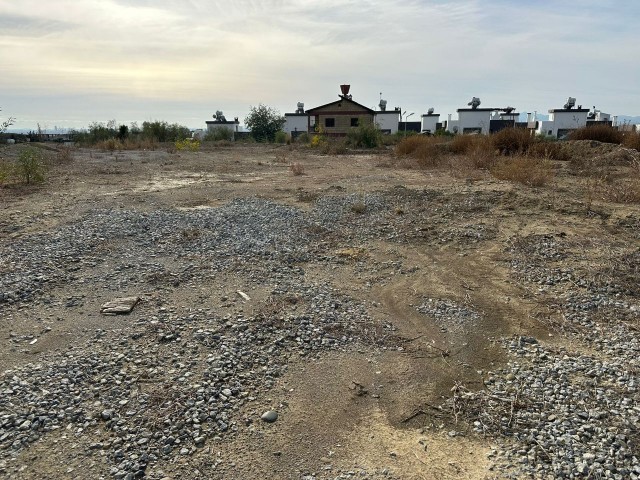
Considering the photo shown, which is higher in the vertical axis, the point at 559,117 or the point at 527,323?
the point at 559,117

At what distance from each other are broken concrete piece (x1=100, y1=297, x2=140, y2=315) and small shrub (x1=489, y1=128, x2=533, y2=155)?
17.0 meters

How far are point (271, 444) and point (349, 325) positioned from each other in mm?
2046

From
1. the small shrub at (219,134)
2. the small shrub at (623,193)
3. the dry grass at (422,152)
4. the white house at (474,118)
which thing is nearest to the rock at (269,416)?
the small shrub at (623,193)

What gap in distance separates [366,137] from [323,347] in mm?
31124

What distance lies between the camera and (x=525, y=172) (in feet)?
44.5

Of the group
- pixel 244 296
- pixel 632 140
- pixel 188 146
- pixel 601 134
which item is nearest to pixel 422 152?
pixel 601 134

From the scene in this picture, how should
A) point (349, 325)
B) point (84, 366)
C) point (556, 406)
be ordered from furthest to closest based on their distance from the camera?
point (349, 325), point (84, 366), point (556, 406)

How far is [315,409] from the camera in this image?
385 centimetres

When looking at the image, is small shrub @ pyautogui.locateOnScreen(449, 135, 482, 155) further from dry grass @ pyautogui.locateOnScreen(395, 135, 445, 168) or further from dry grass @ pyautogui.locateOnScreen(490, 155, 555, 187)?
dry grass @ pyautogui.locateOnScreen(490, 155, 555, 187)

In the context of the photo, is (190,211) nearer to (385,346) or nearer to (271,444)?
(385,346)

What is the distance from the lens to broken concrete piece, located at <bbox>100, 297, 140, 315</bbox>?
546cm

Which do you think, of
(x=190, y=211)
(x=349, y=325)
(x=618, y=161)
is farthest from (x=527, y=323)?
(x=618, y=161)

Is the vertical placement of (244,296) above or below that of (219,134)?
below

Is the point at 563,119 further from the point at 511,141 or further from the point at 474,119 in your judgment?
the point at 511,141
